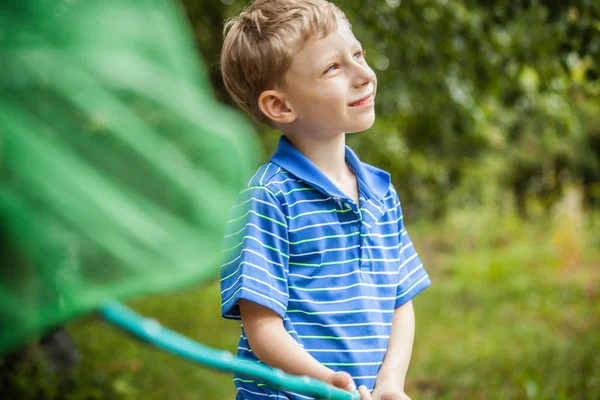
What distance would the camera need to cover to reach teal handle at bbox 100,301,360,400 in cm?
57

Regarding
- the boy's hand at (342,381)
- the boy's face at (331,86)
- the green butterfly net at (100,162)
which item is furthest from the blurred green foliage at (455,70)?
the green butterfly net at (100,162)

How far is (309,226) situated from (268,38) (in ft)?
1.25

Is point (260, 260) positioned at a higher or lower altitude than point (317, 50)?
lower

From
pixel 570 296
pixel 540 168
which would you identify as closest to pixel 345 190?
pixel 570 296

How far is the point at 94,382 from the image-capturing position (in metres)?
4.13

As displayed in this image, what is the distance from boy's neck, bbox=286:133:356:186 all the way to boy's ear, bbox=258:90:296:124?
0.21 feet

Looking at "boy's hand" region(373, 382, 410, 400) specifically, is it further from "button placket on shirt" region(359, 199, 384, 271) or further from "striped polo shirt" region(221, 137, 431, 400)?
"button placket on shirt" region(359, 199, 384, 271)

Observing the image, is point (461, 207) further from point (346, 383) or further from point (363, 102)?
point (346, 383)

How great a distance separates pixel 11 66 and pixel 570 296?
653 cm

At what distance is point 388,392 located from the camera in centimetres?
136

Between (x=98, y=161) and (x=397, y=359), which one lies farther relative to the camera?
(x=397, y=359)

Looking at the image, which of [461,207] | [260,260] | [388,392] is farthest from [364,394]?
[461,207]

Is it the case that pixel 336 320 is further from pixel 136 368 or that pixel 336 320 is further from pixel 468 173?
pixel 468 173

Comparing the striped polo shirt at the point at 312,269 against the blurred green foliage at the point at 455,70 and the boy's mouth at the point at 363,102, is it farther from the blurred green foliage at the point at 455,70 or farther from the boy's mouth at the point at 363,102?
the blurred green foliage at the point at 455,70
